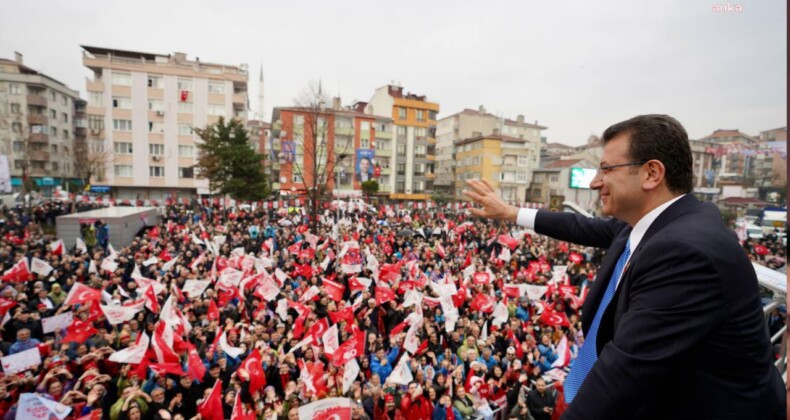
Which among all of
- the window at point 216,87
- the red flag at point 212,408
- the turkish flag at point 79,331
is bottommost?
the red flag at point 212,408

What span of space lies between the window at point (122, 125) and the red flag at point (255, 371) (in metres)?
52.4

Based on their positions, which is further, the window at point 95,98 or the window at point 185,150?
the window at point 185,150

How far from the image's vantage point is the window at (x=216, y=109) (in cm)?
4997

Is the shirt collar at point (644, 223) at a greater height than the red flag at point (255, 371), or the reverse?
the shirt collar at point (644, 223)

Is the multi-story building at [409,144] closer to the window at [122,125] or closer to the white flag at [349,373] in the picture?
the window at [122,125]

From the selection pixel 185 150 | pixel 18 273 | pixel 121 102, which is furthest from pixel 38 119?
pixel 18 273

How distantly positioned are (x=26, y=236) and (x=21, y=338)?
15.4 meters

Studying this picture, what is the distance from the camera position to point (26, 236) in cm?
1845

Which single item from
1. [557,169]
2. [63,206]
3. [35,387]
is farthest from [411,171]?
[35,387]

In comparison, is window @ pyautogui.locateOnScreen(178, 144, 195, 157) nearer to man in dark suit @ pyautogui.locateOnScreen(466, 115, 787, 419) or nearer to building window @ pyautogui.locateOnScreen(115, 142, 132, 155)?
building window @ pyautogui.locateOnScreen(115, 142, 132, 155)

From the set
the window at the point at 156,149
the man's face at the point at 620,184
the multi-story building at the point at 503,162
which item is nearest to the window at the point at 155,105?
the window at the point at 156,149

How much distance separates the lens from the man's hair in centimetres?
143

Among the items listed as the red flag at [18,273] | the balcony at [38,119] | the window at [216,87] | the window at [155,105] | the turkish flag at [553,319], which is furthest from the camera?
the balcony at [38,119]

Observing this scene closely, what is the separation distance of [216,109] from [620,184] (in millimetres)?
55360
